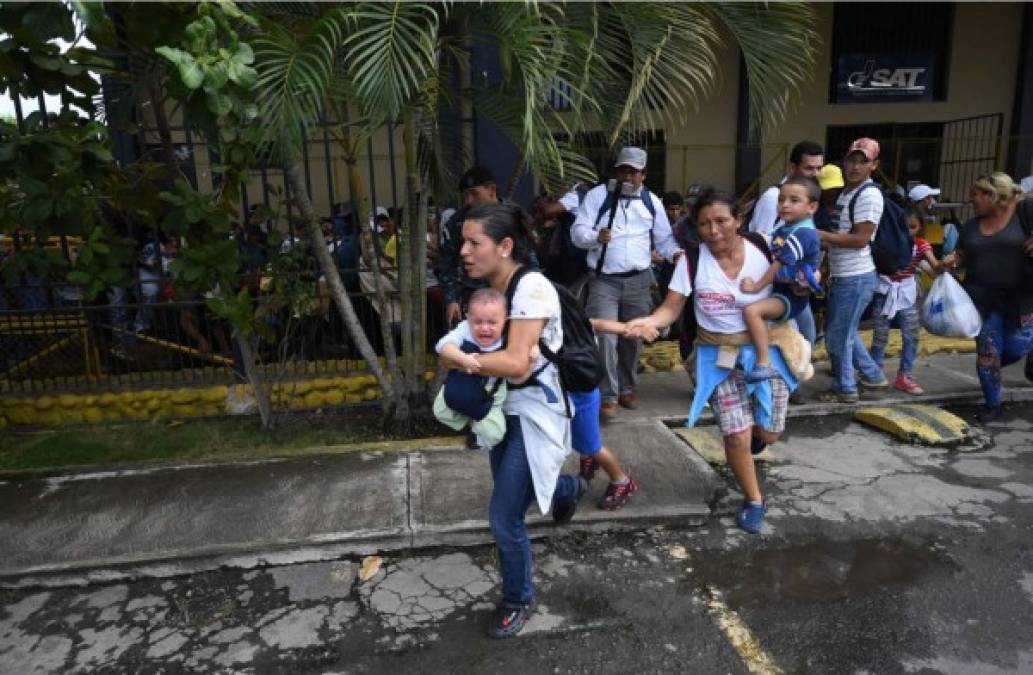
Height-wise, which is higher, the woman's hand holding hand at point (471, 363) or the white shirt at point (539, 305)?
the white shirt at point (539, 305)

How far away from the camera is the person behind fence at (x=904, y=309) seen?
5492 mm

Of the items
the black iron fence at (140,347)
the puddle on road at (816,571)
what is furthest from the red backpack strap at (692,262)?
the black iron fence at (140,347)

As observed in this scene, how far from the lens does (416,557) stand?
3.62 metres

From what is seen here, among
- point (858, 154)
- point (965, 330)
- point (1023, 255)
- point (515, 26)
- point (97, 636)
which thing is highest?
point (515, 26)

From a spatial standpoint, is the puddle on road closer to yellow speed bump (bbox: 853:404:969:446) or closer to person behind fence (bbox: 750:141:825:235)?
yellow speed bump (bbox: 853:404:969:446)

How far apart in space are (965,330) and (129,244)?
218 inches

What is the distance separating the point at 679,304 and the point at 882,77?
1102cm

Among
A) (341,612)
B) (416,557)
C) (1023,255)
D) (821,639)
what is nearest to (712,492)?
(821,639)

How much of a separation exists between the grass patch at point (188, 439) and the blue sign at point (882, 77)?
34.5 ft

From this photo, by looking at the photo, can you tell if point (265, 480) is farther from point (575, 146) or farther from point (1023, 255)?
point (1023, 255)

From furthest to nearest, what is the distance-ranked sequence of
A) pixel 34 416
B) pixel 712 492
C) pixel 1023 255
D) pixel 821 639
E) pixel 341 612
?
pixel 34 416 < pixel 1023 255 < pixel 712 492 < pixel 341 612 < pixel 821 639

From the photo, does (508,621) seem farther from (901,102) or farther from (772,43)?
(901,102)

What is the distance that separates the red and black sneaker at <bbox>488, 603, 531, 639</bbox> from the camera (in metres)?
2.98

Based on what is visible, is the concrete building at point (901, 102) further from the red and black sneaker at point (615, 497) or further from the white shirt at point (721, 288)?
the red and black sneaker at point (615, 497)
